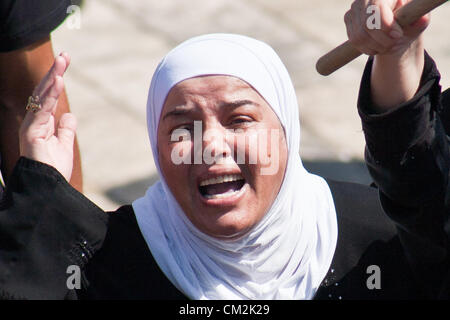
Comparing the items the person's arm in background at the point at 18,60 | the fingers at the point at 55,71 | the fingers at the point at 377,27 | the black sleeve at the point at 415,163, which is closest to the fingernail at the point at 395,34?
the fingers at the point at 377,27

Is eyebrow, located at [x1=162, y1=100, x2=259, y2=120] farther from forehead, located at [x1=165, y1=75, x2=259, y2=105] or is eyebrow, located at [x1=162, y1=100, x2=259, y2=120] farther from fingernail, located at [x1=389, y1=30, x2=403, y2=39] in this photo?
fingernail, located at [x1=389, y1=30, x2=403, y2=39]

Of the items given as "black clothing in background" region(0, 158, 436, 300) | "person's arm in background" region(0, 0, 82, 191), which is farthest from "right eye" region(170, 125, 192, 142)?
"person's arm in background" region(0, 0, 82, 191)

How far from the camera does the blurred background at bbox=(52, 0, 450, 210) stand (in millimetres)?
5297

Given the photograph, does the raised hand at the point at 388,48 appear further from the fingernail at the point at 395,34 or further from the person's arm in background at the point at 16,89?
the person's arm in background at the point at 16,89

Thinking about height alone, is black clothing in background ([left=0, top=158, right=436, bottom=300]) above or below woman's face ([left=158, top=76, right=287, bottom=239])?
below

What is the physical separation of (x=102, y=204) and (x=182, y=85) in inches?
98.2

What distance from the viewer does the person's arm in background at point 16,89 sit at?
11.6 feet

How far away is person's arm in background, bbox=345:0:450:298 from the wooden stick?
0.06 meters

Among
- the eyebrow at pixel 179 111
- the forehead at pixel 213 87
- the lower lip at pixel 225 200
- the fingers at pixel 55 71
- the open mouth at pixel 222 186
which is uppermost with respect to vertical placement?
the fingers at pixel 55 71

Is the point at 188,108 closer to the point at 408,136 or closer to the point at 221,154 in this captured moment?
the point at 221,154

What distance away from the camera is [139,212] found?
275 cm

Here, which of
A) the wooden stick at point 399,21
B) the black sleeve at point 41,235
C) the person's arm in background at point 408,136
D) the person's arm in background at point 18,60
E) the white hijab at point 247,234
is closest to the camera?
the wooden stick at point 399,21

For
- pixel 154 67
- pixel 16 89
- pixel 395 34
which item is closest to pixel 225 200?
pixel 395 34

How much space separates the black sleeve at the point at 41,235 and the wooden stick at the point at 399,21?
0.73 meters
